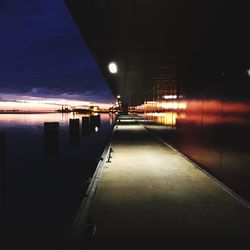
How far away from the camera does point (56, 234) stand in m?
8.32

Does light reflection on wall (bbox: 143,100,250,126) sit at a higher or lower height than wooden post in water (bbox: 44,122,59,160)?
higher

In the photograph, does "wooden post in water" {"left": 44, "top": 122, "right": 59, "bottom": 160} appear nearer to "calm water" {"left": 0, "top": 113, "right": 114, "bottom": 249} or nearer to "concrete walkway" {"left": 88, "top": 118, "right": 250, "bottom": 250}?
"calm water" {"left": 0, "top": 113, "right": 114, "bottom": 249}

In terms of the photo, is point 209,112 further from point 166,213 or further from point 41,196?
point 41,196

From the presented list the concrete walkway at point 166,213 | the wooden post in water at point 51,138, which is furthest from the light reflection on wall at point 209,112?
the wooden post in water at point 51,138

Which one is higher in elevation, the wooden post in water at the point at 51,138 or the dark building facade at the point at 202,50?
the dark building facade at the point at 202,50

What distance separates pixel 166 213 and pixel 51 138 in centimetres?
1475

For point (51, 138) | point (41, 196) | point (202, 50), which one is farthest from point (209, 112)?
point (51, 138)

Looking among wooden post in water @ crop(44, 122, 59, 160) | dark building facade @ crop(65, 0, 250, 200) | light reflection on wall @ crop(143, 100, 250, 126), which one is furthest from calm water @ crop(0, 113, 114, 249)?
light reflection on wall @ crop(143, 100, 250, 126)

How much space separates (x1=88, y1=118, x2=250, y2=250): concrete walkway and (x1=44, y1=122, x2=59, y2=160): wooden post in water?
990 cm

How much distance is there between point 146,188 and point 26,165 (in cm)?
1734

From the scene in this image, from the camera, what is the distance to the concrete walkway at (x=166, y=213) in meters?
4.45

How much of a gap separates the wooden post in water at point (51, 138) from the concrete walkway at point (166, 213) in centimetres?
990

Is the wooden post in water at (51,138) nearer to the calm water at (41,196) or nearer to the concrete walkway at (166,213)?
the calm water at (41,196)

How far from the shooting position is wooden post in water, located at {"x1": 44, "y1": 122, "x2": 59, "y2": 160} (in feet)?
60.2
